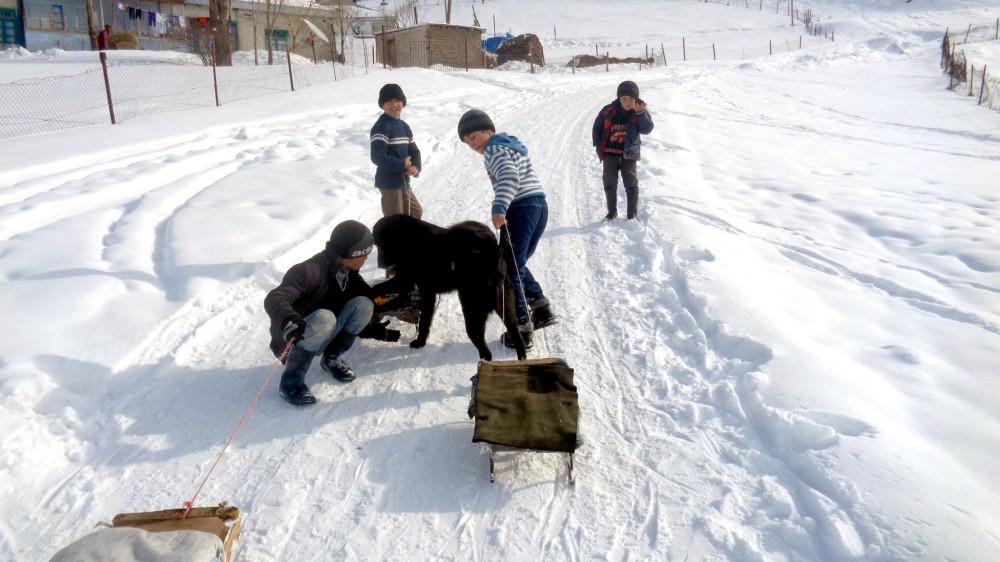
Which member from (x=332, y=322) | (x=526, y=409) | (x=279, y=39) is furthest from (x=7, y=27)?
(x=526, y=409)

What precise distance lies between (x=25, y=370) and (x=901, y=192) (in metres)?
10.2

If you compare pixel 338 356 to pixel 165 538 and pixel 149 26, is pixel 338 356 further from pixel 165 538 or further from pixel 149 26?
pixel 149 26

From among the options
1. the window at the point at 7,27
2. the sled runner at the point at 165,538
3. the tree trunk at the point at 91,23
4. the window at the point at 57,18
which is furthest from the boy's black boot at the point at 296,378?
the window at the point at 57,18

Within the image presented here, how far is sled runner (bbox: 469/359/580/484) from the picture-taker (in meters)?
2.81

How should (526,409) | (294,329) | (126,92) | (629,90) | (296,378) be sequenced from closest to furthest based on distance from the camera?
1. (526,409)
2. (294,329)
3. (296,378)
4. (629,90)
5. (126,92)

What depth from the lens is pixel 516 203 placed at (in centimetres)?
423

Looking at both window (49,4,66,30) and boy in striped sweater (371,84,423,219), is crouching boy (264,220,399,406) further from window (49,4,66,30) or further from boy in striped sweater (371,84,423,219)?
window (49,4,66,30)

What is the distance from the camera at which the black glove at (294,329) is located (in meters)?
3.13

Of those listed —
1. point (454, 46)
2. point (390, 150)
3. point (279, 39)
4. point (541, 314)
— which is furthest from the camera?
point (279, 39)

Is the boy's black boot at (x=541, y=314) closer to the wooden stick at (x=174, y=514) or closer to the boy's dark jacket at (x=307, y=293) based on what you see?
the boy's dark jacket at (x=307, y=293)

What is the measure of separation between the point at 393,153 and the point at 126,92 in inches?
578

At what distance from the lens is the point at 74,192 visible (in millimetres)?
7527

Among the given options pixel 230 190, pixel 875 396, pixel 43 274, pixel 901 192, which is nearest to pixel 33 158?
pixel 230 190

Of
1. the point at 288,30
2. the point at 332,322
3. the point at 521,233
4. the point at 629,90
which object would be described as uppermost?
the point at 288,30
